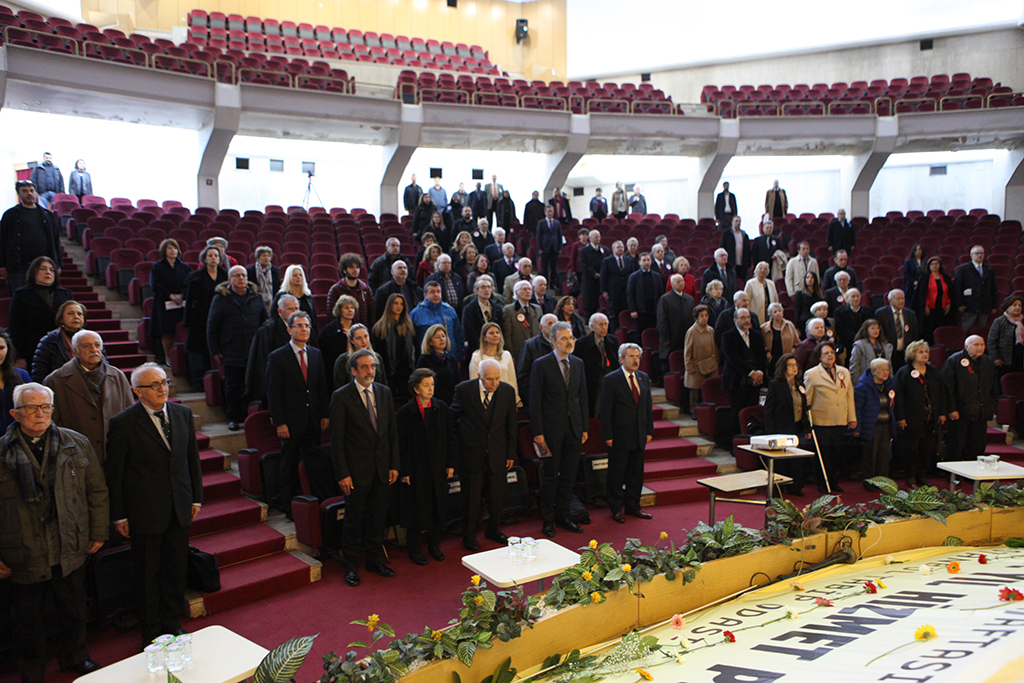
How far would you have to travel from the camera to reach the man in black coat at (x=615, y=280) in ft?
24.0

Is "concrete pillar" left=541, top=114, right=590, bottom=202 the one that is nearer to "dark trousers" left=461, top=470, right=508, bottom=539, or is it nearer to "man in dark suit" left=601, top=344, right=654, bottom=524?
"man in dark suit" left=601, top=344, right=654, bottom=524

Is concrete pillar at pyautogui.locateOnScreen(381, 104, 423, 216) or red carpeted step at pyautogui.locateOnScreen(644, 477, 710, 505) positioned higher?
concrete pillar at pyautogui.locateOnScreen(381, 104, 423, 216)

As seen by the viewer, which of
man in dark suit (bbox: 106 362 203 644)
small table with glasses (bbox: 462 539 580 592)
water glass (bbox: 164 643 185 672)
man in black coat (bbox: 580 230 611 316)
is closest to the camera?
water glass (bbox: 164 643 185 672)

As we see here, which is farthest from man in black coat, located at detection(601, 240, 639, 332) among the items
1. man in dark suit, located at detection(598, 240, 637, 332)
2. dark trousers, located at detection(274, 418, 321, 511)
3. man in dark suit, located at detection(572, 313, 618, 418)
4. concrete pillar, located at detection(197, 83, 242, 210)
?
concrete pillar, located at detection(197, 83, 242, 210)

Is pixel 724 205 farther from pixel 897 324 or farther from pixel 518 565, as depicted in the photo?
pixel 518 565

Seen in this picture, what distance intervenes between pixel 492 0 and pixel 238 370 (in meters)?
16.1

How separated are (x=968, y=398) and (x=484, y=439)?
4.19 meters

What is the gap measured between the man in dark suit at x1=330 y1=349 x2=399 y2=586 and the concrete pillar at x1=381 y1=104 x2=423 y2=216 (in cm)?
889

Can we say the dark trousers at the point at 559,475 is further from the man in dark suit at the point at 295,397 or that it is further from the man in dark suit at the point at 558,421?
the man in dark suit at the point at 295,397

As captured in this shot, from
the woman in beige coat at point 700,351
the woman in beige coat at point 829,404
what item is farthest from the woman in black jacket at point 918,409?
the woman in beige coat at point 700,351

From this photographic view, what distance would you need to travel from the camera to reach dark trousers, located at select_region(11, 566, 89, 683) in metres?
2.66

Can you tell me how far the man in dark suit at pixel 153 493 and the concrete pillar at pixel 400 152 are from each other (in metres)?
9.60

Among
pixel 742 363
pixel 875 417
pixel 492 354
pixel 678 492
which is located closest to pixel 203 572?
pixel 492 354

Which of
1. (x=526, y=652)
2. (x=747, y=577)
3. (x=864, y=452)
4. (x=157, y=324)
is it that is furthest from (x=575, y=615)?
(x=157, y=324)
